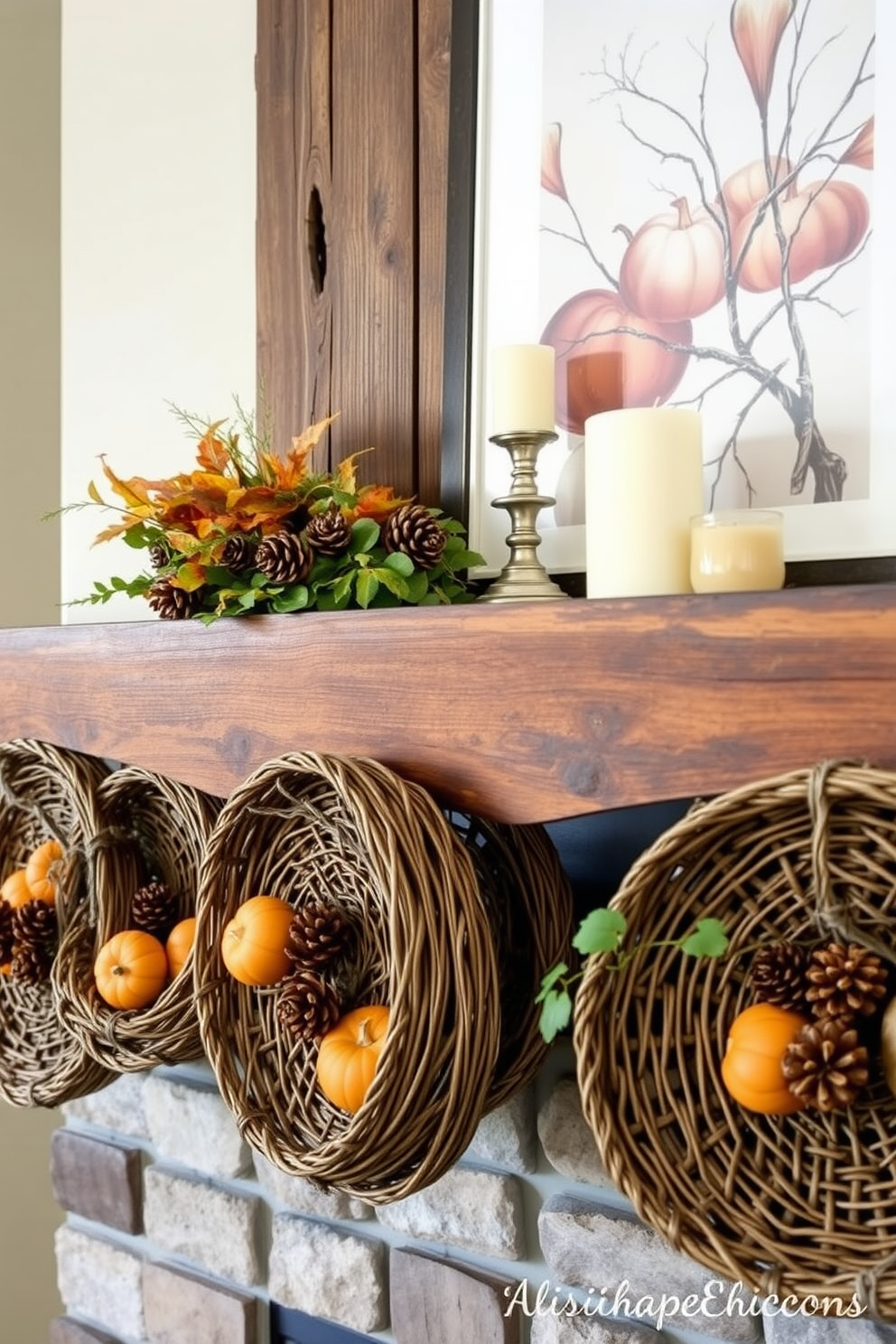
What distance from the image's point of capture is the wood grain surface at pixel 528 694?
2.27 ft

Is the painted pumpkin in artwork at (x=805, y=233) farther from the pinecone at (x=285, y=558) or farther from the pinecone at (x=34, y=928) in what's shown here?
the pinecone at (x=34, y=928)

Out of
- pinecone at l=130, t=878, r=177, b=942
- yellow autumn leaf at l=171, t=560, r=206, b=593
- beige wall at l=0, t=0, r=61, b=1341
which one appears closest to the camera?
yellow autumn leaf at l=171, t=560, r=206, b=593

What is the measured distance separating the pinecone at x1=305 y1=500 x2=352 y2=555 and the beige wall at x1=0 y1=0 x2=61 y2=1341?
1468mm

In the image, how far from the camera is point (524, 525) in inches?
37.9

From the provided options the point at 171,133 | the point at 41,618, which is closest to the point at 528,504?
the point at 171,133

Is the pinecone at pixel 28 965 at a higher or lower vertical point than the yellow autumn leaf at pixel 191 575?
lower

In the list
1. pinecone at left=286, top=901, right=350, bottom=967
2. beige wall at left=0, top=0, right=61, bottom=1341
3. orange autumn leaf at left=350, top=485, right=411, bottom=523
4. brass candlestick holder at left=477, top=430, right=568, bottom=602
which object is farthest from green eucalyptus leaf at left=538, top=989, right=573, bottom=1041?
beige wall at left=0, top=0, right=61, bottom=1341

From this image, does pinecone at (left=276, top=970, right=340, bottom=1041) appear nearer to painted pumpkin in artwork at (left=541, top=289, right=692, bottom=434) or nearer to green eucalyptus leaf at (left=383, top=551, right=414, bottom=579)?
green eucalyptus leaf at (left=383, top=551, right=414, bottom=579)

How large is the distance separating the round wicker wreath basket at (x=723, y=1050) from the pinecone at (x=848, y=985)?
0.01 m

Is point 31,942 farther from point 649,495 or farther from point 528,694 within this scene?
point 649,495

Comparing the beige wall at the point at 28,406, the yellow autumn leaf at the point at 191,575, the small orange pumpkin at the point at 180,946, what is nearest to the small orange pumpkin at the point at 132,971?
the small orange pumpkin at the point at 180,946

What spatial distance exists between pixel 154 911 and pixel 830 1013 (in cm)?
66

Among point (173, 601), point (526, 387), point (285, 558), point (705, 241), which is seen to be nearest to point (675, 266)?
point (705, 241)

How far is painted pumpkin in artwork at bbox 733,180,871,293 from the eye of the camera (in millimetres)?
834
